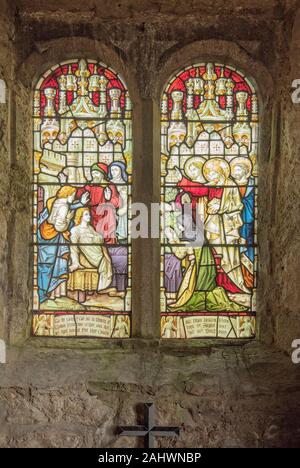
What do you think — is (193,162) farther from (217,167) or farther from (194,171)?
(217,167)

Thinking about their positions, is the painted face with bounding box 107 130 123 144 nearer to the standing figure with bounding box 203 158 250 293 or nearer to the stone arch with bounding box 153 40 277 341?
the stone arch with bounding box 153 40 277 341

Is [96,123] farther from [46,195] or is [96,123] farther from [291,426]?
[291,426]

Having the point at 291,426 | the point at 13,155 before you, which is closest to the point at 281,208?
the point at 291,426

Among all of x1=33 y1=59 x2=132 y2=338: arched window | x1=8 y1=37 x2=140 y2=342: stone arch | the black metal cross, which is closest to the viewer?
the black metal cross

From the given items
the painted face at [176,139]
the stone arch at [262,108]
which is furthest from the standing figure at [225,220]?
the painted face at [176,139]

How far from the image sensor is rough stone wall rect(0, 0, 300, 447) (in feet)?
11.0

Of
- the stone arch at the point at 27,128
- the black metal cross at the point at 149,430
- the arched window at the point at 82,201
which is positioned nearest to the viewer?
the black metal cross at the point at 149,430

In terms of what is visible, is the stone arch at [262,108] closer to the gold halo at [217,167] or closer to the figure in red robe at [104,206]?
the gold halo at [217,167]

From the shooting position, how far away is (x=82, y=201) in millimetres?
3861

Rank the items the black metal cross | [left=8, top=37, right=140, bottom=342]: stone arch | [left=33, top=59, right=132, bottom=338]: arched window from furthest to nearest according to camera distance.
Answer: [left=33, top=59, right=132, bottom=338]: arched window
[left=8, top=37, right=140, bottom=342]: stone arch
the black metal cross

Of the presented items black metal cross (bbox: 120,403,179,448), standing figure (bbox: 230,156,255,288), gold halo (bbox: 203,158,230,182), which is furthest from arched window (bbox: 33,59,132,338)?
standing figure (bbox: 230,156,255,288)

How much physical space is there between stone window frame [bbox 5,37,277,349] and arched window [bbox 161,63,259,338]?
0.08 metres

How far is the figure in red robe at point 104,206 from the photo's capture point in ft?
12.6

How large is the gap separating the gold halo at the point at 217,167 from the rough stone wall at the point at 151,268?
291 millimetres
